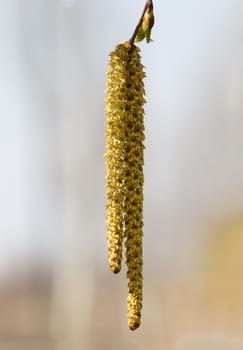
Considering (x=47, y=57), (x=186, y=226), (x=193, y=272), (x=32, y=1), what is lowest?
(x=193, y=272)

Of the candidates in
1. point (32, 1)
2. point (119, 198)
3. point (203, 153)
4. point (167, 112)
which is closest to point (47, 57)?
point (32, 1)

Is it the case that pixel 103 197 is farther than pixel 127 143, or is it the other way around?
pixel 103 197

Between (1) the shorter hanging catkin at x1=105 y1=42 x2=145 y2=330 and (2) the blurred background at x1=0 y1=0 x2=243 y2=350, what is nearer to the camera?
(1) the shorter hanging catkin at x1=105 y1=42 x2=145 y2=330

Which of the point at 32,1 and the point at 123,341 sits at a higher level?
the point at 32,1

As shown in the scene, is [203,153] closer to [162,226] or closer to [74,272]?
[162,226]

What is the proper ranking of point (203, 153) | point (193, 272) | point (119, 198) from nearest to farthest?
point (119, 198)
point (203, 153)
point (193, 272)

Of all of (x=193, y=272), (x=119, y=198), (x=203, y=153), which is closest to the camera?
(x=119, y=198)

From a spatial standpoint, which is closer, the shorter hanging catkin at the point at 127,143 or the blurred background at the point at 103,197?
the shorter hanging catkin at the point at 127,143

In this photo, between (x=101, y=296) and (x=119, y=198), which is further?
(x=101, y=296)
